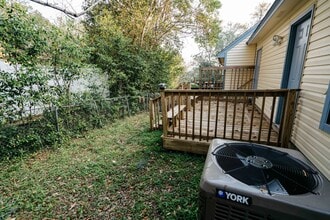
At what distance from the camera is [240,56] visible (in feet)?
25.8

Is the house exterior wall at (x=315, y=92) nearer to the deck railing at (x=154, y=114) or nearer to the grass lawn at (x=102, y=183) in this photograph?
the grass lawn at (x=102, y=183)

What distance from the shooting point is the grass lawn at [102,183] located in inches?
83.2

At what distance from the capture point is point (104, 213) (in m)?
2.08

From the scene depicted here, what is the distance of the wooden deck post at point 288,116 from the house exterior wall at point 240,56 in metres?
5.65

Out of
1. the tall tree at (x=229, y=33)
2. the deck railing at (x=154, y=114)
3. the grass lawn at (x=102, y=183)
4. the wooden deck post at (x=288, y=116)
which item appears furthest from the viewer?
the tall tree at (x=229, y=33)

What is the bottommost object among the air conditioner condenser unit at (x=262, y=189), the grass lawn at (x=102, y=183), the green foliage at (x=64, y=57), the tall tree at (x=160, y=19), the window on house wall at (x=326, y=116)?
the grass lawn at (x=102, y=183)

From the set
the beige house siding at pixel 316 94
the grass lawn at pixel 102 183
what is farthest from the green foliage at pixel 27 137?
the beige house siding at pixel 316 94

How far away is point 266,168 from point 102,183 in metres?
2.33

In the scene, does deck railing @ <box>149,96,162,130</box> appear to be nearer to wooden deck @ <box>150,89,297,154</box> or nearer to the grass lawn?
the grass lawn

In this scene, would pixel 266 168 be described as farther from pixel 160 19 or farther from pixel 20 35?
pixel 160 19

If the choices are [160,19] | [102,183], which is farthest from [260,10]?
[102,183]

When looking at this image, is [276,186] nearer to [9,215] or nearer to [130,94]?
[9,215]

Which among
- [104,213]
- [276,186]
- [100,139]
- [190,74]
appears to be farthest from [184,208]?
[190,74]

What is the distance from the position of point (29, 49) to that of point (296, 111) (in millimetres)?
5326
